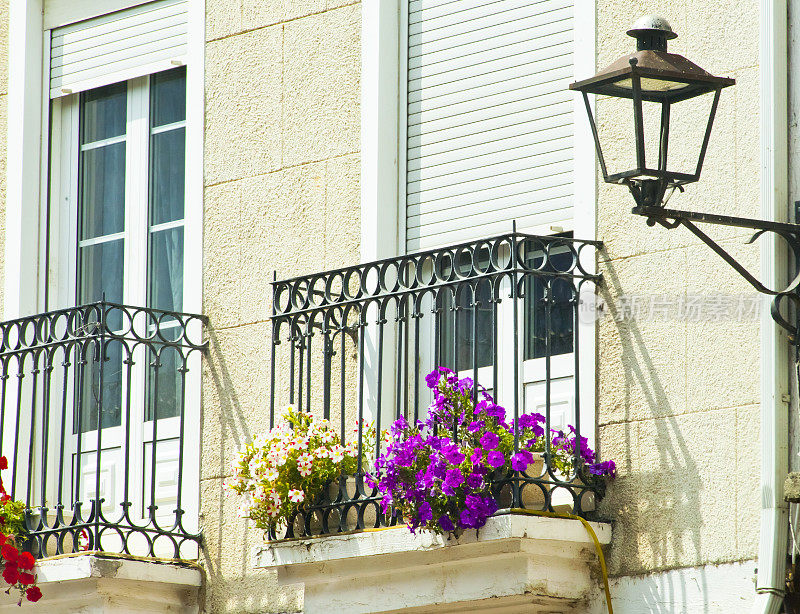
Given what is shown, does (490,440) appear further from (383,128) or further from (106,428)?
(106,428)

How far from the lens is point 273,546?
877 centimetres

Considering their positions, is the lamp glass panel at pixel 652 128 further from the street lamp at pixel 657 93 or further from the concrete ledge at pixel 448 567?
the concrete ledge at pixel 448 567

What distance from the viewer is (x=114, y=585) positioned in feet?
30.3

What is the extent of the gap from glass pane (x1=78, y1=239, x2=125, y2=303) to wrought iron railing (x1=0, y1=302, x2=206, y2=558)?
0.16m

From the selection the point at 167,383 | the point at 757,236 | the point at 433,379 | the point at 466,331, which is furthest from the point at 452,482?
the point at 167,383

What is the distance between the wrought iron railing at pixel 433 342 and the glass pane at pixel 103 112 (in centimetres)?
188

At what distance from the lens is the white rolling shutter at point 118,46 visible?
1049cm

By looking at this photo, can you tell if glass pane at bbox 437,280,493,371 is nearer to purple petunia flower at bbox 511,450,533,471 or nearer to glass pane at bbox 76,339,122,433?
purple petunia flower at bbox 511,450,533,471

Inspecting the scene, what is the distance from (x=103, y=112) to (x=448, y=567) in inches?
158

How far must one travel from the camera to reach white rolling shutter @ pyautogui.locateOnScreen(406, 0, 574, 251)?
8914 mm

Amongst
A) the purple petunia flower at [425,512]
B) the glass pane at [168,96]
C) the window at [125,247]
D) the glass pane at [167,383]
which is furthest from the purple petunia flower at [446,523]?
the glass pane at [168,96]

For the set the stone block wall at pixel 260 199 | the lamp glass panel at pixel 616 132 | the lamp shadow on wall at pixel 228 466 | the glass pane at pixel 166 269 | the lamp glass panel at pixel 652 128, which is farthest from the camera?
the glass pane at pixel 166 269

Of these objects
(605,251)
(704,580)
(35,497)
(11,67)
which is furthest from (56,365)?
(704,580)

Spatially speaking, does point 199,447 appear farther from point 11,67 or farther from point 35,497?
point 11,67
